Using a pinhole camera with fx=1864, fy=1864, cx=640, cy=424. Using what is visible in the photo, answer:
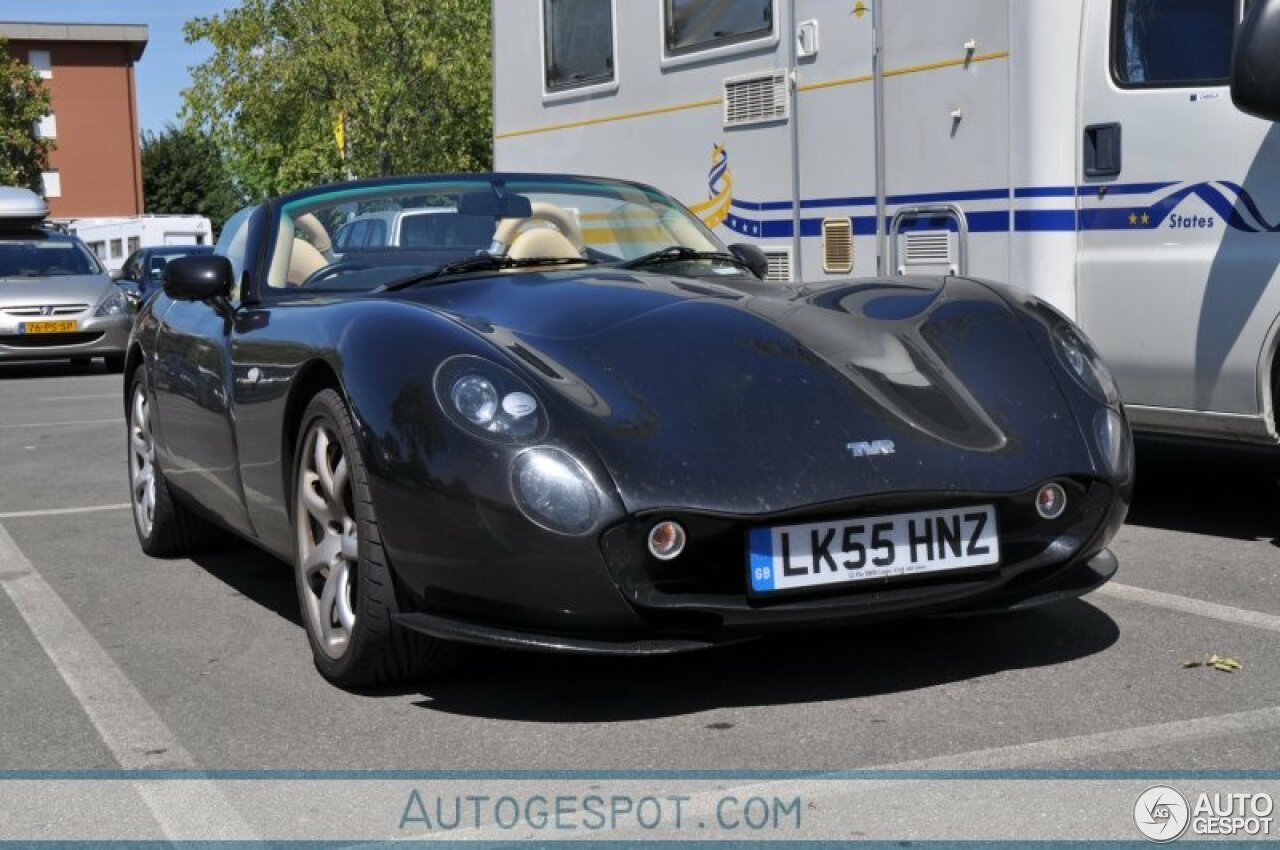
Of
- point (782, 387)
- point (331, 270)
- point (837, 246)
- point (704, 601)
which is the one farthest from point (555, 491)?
point (837, 246)

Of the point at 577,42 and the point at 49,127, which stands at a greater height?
the point at 49,127

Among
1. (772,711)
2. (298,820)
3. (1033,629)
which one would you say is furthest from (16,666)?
(1033,629)

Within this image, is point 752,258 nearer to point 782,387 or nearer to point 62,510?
point 782,387

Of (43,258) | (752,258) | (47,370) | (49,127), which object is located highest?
(49,127)

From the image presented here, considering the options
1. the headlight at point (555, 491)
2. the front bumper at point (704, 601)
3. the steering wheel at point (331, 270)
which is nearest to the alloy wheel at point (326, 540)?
the front bumper at point (704, 601)

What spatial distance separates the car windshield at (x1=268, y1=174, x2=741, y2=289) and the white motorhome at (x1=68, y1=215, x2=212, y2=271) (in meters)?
31.2

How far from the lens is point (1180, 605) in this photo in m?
5.32

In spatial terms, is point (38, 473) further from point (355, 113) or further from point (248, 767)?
point (355, 113)

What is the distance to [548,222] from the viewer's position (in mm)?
5664

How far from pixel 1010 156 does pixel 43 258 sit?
47.3 ft

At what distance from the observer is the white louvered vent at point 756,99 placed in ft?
27.7

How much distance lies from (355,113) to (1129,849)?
3684cm

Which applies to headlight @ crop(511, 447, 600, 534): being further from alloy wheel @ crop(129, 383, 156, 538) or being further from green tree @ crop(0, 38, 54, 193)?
green tree @ crop(0, 38, 54, 193)

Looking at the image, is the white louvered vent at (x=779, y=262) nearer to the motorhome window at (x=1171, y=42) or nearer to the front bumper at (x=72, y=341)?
the motorhome window at (x=1171, y=42)
